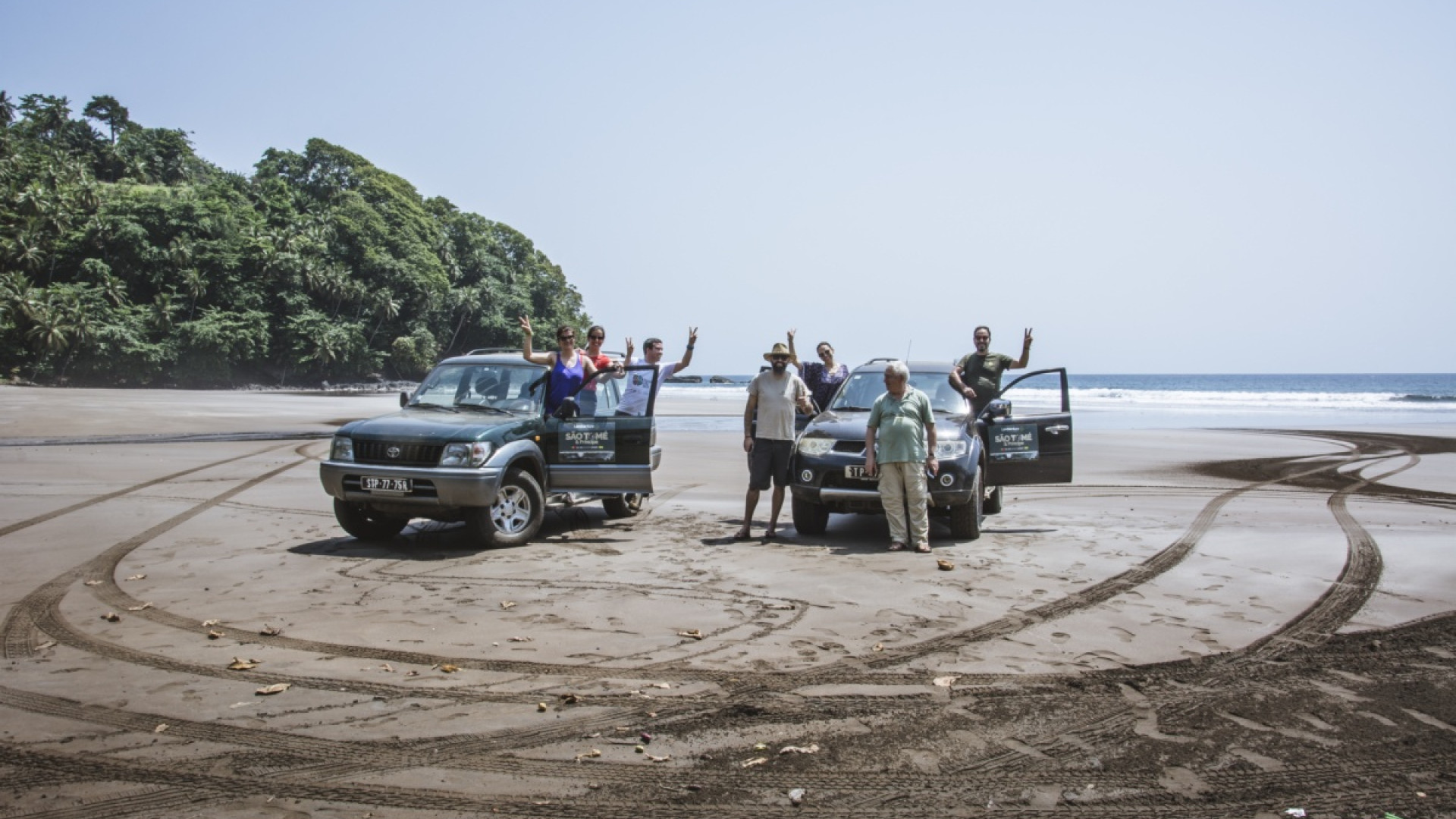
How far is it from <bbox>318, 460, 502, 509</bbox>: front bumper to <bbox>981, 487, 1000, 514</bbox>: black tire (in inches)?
231

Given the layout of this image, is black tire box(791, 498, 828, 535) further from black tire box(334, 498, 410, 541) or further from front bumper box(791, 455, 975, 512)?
black tire box(334, 498, 410, 541)

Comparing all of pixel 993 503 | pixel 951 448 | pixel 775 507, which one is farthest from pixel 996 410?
pixel 775 507

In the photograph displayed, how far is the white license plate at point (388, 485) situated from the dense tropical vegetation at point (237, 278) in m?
62.8

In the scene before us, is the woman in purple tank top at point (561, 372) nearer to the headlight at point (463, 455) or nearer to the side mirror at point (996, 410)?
the headlight at point (463, 455)

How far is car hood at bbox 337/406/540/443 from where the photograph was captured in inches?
359

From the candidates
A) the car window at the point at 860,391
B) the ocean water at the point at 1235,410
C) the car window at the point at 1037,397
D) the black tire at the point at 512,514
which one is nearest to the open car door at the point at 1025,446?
the car window at the point at 860,391

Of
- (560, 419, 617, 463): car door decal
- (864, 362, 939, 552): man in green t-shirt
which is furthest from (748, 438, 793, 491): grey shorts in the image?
(560, 419, 617, 463): car door decal

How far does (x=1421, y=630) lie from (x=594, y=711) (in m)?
4.97

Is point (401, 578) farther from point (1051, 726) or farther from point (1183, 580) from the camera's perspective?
point (1183, 580)

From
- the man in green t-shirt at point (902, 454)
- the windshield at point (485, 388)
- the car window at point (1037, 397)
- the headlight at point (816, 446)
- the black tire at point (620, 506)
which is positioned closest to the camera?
the man in green t-shirt at point (902, 454)

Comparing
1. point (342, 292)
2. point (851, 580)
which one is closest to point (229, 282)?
point (342, 292)

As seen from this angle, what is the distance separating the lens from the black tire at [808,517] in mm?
10289

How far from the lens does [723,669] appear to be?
5254 mm

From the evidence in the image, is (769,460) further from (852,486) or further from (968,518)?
(968,518)
